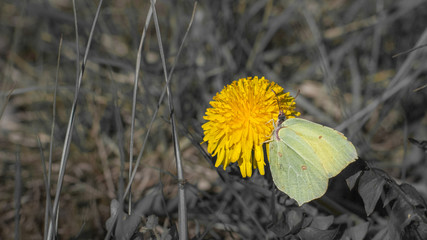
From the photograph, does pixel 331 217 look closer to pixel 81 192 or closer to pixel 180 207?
pixel 180 207

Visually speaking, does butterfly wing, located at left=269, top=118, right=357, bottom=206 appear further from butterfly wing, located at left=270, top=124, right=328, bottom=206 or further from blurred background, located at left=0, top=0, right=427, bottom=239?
blurred background, located at left=0, top=0, right=427, bottom=239

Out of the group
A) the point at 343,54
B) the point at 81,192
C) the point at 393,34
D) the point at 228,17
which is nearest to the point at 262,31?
the point at 228,17

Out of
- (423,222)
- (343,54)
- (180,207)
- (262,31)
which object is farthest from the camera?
(262,31)

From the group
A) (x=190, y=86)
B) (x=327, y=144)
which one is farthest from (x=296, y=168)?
(x=190, y=86)

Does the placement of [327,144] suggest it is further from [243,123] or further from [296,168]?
[243,123]

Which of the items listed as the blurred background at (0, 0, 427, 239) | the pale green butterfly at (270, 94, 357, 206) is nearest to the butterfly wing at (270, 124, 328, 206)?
the pale green butterfly at (270, 94, 357, 206)

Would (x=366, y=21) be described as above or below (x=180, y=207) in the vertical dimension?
above
